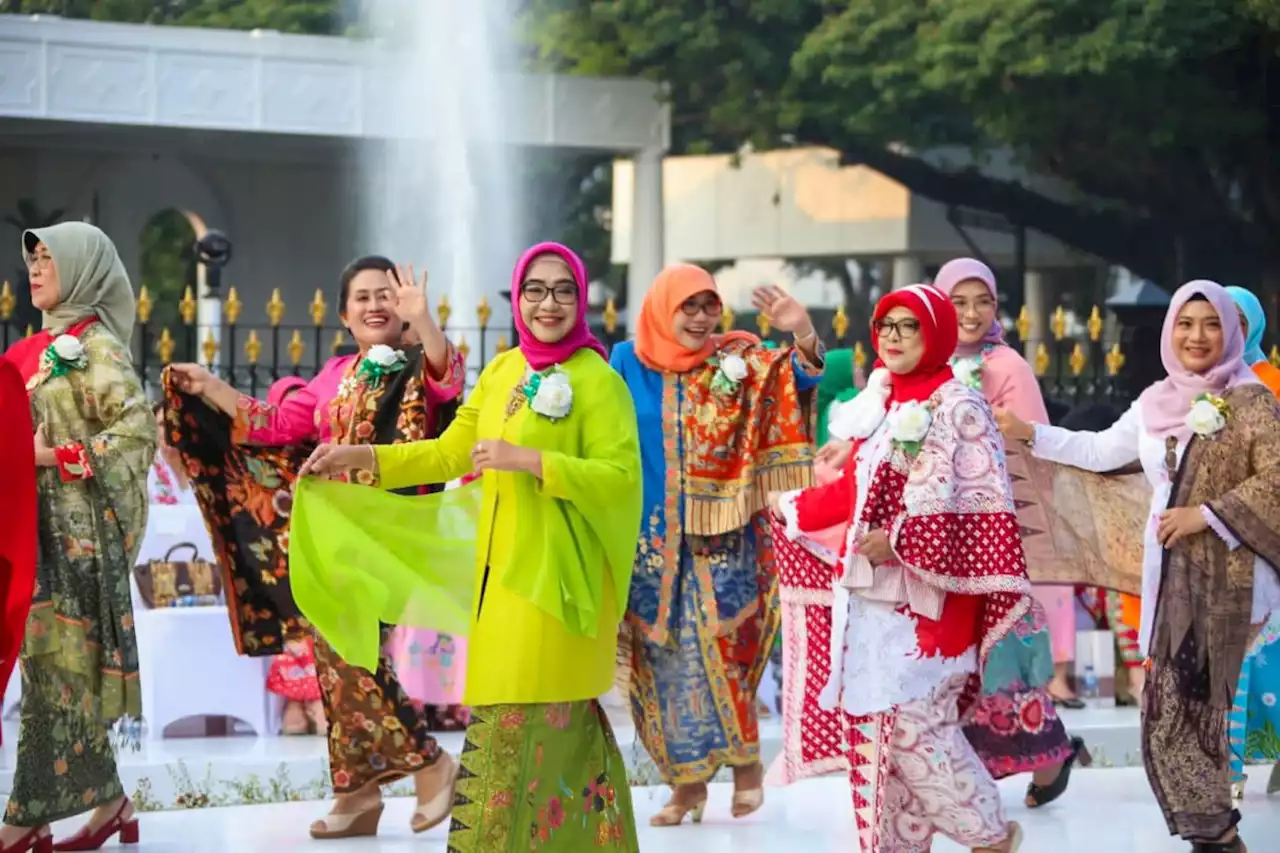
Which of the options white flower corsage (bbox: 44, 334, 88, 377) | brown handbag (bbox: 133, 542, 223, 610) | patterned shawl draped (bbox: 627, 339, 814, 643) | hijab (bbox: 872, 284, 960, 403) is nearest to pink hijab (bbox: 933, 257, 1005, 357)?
patterned shawl draped (bbox: 627, 339, 814, 643)

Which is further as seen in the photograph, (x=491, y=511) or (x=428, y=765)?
(x=428, y=765)

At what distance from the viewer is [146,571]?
25.6ft

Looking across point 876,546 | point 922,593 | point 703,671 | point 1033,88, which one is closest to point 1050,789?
point 703,671

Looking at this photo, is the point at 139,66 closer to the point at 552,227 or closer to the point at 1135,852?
the point at 552,227

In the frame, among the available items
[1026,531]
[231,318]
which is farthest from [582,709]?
[231,318]

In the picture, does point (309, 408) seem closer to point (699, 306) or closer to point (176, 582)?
point (699, 306)

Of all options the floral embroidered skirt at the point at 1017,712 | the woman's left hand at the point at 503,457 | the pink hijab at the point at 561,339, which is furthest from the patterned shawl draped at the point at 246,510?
the floral embroidered skirt at the point at 1017,712

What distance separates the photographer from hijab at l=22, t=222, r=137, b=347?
16.9 feet

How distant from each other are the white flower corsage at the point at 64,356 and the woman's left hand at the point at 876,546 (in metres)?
1.98

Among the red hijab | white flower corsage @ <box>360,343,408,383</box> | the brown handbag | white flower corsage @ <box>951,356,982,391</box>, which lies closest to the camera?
the red hijab

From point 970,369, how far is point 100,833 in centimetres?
273

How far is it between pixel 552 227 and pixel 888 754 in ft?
59.4

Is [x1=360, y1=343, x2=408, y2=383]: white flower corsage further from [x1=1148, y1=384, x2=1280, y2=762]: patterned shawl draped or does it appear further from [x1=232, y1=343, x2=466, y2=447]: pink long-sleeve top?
[x1=1148, y1=384, x2=1280, y2=762]: patterned shawl draped

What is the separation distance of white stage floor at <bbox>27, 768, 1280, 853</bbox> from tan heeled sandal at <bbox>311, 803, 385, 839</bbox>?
4 cm
